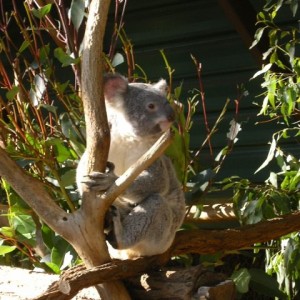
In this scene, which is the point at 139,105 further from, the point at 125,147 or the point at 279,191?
the point at 279,191

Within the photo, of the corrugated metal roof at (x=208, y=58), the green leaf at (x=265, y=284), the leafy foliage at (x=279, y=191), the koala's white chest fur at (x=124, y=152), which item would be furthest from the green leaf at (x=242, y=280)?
the corrugated metal roof at (x=208, y=58)

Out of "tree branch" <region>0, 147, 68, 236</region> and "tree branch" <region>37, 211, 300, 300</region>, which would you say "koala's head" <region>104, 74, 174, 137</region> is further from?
"tree branch" <region>0, 147, 68, 236</region>

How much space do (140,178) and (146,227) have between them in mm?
166

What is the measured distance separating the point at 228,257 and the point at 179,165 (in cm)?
125

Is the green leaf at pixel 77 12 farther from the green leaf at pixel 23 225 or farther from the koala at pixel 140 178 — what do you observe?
the green leaf at pixel 23 225

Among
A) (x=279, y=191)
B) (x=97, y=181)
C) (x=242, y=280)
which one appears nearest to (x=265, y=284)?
(x=242, y=280)

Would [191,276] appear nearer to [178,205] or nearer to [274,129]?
[178,205]

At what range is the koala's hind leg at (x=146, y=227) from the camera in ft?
7.26

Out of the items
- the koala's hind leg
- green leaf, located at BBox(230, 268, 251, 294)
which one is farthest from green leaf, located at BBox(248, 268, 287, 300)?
the koala's hind leg

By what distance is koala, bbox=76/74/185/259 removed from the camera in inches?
87.6

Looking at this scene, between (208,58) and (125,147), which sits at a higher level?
(125,147)

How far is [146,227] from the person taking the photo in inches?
88.6

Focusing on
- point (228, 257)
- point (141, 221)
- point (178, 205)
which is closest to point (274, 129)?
point (228, 257)

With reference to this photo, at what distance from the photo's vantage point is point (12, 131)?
2797 millimetres
